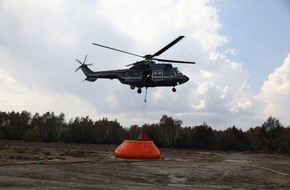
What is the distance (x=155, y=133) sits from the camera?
13462 cm

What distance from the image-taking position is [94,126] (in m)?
154

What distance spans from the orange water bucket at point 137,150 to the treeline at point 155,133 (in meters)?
75.8

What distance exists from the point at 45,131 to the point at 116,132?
26240 millimetres

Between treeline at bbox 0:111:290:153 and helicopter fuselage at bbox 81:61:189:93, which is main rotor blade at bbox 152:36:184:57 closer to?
helicopter fuselage at bbox 81:61:189:93

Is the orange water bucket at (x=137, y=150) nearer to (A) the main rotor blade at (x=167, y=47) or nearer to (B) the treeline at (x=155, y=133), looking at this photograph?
(A) the main rotor blade at (x=167, y=47)

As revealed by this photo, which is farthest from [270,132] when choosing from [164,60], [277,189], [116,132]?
[277,189]

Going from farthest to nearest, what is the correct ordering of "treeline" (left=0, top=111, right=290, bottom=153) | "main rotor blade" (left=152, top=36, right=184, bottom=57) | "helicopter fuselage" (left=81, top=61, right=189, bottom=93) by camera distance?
"treeline" (left=0, top=111, right=290, bottom=153), "helicopter fuselage" (left=81, top=61, right=189, bottom=93), "main rotor blade" (left=152, top=36, right=184, bottom=57)

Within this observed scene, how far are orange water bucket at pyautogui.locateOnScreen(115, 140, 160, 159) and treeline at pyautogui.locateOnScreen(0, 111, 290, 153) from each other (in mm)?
75800

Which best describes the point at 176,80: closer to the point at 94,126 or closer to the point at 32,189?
the point at 32,189

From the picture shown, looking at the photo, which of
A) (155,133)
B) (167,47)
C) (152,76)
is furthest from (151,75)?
(155,133)

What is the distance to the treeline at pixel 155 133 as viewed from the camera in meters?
113

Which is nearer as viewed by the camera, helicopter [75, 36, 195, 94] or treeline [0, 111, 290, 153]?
helicopter [75, 36, 195, 94]

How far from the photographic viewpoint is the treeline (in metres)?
113

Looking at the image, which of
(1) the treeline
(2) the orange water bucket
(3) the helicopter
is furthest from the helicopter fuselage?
(1) the treeline
